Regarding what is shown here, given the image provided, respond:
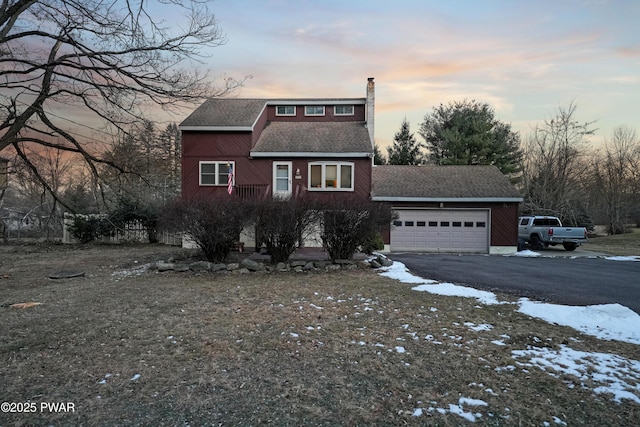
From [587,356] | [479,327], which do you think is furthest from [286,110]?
[587,356]

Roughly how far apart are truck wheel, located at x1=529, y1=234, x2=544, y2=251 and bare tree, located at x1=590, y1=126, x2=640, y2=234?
15145mm

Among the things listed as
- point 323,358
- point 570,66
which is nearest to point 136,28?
point 323,358

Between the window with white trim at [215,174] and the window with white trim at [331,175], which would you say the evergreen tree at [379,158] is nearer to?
the window with white trim at [331,175]

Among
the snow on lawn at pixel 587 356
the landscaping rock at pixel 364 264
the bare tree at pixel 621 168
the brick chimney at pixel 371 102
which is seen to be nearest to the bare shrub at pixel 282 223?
the landscaping rock at pixel 364 264

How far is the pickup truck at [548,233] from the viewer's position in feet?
58.6

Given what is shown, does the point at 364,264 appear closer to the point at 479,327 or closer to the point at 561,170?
the point at 479,327

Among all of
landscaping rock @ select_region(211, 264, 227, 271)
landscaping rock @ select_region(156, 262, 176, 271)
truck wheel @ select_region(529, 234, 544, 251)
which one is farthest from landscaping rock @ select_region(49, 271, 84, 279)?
truck wheel @ select_region(529, 234, 544, 251)

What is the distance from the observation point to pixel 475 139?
1117 inches

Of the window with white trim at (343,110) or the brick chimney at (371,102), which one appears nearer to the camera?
the brick chimney at (371,102)

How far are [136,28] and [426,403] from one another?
11.1 m

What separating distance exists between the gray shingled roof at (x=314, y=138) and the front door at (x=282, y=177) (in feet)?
2.30

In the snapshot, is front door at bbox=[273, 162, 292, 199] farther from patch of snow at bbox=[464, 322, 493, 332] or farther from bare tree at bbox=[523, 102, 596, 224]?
bare tree at bbox=[523, 102, 596, 224]

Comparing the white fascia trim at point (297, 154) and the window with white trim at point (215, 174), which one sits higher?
the white fascia trim at point (297, 154)

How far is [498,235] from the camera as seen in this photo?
1775 centimetres
